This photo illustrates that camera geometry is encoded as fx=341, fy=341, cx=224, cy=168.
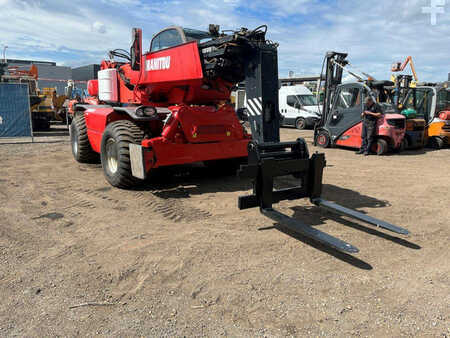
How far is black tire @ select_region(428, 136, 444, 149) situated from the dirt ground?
6949 mm

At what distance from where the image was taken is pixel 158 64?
6219 mm

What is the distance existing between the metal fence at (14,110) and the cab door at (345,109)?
10.7 metres

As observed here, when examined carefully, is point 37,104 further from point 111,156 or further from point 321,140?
point 321,140

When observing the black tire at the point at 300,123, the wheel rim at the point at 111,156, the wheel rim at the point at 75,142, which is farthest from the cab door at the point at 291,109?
the wheel rim at the point at 111,156

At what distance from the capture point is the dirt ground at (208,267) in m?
2.50

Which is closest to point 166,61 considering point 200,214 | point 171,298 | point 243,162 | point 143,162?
point 143,162

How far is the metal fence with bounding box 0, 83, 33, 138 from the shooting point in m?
12.1

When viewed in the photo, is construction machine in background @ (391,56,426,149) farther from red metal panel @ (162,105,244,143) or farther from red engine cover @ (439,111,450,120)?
red metal panel @ (162,105,244,143)

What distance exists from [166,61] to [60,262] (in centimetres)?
393

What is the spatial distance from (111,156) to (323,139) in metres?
7.85

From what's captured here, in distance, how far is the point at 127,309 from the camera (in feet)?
8.62

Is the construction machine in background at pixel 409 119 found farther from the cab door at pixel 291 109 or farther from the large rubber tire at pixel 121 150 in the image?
the large rubber tire at pixel 121 150

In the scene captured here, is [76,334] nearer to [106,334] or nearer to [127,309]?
[106,334]

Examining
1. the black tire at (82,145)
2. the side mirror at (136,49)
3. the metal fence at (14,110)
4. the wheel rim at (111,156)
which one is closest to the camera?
the wheel rim at (111,156)
